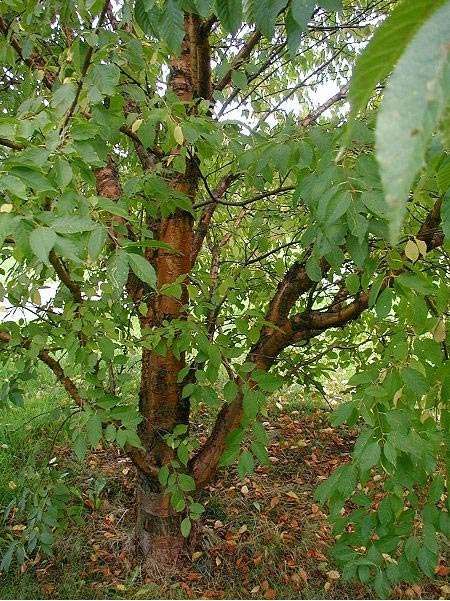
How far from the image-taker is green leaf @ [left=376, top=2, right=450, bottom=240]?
225 millimetres

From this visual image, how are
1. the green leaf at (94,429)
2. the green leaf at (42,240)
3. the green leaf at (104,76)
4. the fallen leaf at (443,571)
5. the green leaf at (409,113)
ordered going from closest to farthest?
the green leaf at (409,113)
the green leaf at (42,240)
the green leaf at (104,76)
the green leaf at (94,429)
the fallen leaf at (443,571)

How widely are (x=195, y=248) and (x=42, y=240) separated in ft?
5.24

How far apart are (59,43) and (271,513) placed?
251cm

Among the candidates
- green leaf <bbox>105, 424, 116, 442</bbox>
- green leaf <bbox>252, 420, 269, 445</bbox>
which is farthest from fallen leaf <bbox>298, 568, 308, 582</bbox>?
green leaf <bbox>105, 424, 116, 442</bbox>

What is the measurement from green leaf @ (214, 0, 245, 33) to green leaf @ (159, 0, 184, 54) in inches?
6.6

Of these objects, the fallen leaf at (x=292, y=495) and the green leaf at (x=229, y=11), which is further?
the fallen leaf at (x=292, y=495)

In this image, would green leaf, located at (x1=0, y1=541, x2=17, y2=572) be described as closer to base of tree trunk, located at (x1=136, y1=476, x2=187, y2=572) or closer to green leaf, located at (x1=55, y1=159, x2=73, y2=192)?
base of tree trunk, located at (x1=136, y1=476, x2=187, y2=572)

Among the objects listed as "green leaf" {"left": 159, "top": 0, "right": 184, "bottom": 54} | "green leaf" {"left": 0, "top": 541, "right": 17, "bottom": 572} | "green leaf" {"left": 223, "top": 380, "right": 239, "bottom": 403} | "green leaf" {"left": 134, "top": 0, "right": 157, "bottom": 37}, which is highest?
"green leaf" {"left": 134, "top": 0, "right": 157, "bottom": 37}

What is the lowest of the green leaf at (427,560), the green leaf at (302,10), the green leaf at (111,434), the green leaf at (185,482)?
the green leaf at (427,560)

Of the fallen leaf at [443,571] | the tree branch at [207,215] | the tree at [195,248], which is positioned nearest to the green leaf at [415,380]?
the tree at [195,248]

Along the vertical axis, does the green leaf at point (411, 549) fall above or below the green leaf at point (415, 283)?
below

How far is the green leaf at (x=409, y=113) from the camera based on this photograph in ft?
0.74

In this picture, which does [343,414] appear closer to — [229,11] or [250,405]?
[250,405]

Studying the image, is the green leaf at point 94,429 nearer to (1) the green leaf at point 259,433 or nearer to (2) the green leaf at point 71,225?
(1) the green leaf at point 259,433
